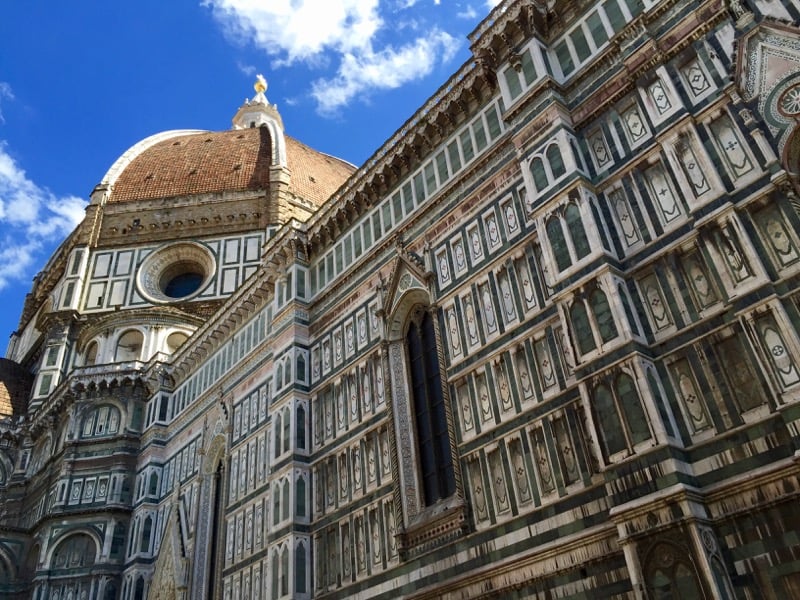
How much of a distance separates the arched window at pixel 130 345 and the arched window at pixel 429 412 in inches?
720

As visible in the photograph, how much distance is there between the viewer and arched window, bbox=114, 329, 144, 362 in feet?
98.2

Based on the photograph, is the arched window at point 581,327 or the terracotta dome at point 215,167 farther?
the terracotta dome at point 215,167

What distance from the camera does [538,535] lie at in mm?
10594

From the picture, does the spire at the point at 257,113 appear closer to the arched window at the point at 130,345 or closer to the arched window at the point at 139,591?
the arched window at the point at 130,345

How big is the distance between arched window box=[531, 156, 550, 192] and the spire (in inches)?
1837

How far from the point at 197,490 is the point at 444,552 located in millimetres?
11268

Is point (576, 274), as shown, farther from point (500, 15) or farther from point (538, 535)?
point (500, 15)

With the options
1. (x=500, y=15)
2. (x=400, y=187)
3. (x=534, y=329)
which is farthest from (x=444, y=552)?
(x=500, y=15)

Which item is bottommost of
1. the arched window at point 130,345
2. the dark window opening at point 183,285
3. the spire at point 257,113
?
the arched window at point 130,345

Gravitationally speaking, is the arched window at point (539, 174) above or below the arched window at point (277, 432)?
above

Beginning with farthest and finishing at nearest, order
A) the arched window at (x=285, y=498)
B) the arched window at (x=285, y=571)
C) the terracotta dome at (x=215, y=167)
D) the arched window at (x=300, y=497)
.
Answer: the terracotta dome at (x=215, y=167), the arched window at (x=285, y=498), the arched window at (x=300, y=497), the arched window at (x=285, y=571)

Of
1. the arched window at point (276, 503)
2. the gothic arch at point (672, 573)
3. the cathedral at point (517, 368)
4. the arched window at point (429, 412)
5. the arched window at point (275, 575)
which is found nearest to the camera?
Answer: the gothic arch at point (672, 573)

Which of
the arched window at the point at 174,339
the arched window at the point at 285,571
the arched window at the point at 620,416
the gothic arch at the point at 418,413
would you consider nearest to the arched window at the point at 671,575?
the arched window at the point at 620,416

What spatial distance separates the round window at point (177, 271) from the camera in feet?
111
